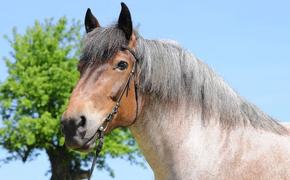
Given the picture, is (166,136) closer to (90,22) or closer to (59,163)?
(90,22)

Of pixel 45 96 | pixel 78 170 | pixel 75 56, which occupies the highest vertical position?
pixel 75 56

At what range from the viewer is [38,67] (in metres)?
41.3

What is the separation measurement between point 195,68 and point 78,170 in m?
38.5

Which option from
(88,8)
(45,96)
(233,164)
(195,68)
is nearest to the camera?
(233,164)

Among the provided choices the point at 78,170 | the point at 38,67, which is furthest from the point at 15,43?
the point at 78,170

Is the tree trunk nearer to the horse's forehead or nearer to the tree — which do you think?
the tree

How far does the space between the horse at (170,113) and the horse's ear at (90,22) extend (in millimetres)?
379

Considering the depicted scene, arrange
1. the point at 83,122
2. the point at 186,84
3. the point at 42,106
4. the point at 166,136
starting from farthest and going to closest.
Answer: the point at 42,106 < the point at 186,84 < the point at 166,136 < the point at 83,122

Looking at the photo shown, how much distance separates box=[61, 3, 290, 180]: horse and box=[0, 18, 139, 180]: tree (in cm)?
3370

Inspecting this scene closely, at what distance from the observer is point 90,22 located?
255 inches

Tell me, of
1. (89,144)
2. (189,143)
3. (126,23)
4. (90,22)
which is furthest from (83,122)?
(90,22)

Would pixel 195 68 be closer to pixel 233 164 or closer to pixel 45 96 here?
pixel 233 164

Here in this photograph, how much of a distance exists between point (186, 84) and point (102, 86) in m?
0.88

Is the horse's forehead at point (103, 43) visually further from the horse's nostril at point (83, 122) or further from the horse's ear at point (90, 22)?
the horse's nostril at point (83, 122)
